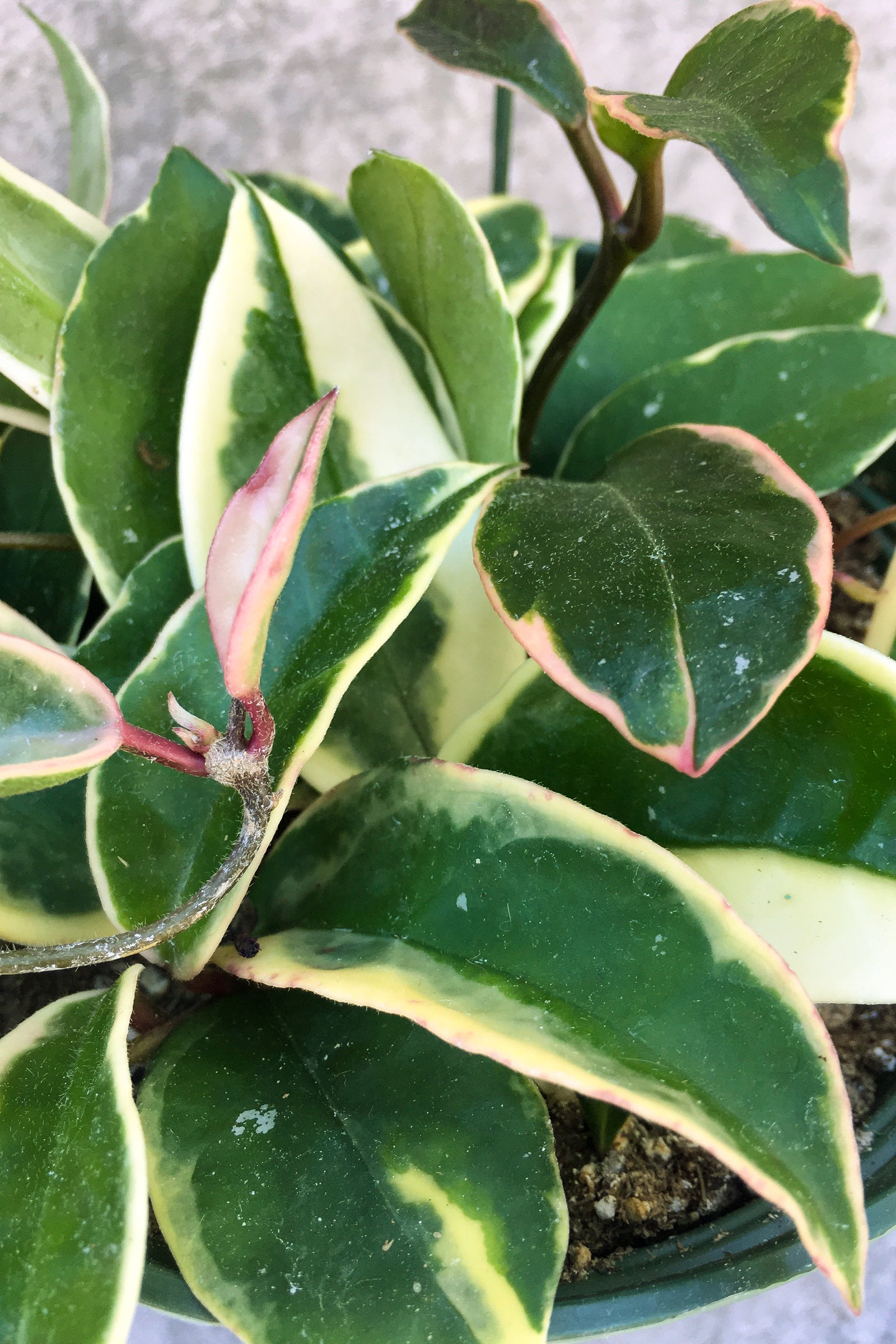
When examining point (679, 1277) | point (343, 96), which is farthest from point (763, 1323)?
point (343, 96)

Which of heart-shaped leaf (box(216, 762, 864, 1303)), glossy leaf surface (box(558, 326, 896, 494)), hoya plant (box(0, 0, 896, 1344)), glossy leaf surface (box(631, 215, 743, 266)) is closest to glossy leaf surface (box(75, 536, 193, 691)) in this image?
hoya plant (box(0, 0, 896, 1344))

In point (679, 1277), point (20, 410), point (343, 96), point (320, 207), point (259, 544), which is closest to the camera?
point (259, 544)

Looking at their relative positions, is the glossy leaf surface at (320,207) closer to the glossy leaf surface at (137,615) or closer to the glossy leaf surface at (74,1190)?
the glossy leaf surface at (137,615)

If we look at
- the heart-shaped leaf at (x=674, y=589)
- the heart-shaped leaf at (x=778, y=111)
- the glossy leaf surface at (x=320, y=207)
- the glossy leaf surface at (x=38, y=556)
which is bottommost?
the glossy leaf surface at (x=38, y=556)

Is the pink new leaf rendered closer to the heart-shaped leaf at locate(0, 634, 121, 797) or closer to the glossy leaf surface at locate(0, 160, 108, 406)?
the heart-shaped leaf at locate(0, 634, 121, 797)

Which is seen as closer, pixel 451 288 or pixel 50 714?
pixel 50 714

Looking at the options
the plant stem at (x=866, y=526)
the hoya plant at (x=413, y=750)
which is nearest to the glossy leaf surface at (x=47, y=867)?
the hoya plant at (x=413, y=750)

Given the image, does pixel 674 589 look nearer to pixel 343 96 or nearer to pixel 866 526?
pixel 866 526

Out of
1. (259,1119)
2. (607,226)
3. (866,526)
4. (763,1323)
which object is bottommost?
(763,1323)
